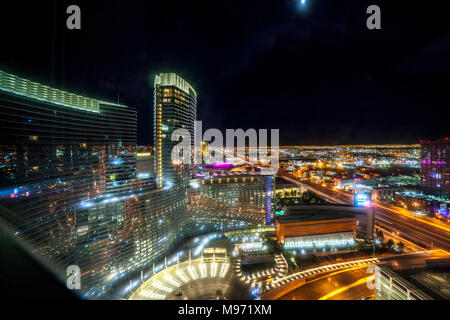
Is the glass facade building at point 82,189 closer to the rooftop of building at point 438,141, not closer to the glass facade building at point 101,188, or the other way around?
the glass facade building at point 101,188

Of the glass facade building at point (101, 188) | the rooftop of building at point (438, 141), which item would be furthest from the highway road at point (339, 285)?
the rooftop of building at point (438, 141)

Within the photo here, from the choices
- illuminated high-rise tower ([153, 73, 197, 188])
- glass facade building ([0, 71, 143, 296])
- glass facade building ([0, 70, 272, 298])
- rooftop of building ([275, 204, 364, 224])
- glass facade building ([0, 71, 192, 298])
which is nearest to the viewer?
Answer: glass facade building ([0, 71, 143, 296])

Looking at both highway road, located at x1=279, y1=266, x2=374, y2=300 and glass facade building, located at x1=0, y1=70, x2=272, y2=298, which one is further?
highway road, located at x1=279, y1=266, x2=374, y2=300

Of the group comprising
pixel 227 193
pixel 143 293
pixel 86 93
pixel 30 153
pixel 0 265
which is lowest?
pixel 143 293

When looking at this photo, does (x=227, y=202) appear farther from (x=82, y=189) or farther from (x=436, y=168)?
(x=436, y=168)

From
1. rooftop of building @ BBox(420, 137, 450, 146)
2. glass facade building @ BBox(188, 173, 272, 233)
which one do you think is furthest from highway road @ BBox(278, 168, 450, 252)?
glass facade building @ BBox(188, 173, 272, 233)

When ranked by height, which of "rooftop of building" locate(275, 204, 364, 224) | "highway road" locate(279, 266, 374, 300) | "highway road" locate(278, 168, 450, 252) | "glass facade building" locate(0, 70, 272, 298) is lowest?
"highway road" locate(279, 266, 374, 300)

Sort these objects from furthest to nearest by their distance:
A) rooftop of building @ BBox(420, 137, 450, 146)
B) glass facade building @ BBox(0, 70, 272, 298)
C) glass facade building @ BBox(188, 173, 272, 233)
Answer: rooftop of building @ BBox(420, 137, 450, 146), glass facade building @ BBox(188, 173, 272, 233), glass facade building @ BBox(0, 70, 272, 298)

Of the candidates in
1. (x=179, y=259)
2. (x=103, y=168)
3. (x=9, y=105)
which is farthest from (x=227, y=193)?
(x=9, y=105)

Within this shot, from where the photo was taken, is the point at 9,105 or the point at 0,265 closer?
the point at 0,265

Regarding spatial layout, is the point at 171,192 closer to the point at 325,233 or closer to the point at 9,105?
the point at 9,105

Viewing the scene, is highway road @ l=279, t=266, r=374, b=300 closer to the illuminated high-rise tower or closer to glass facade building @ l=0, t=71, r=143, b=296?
glass facade building @ l=0, t=71, r=143, b=296
